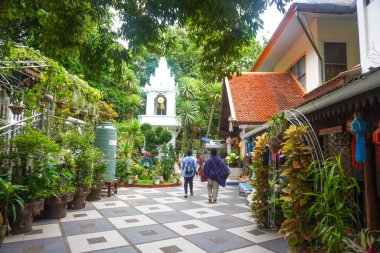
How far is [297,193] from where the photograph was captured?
376 cm

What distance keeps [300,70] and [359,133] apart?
829 cm

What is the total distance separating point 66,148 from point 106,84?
534 inches

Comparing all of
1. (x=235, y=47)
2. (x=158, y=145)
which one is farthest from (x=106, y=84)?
(x=235, y=47)

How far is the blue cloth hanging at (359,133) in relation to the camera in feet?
11.5

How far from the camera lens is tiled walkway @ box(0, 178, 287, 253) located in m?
4.34

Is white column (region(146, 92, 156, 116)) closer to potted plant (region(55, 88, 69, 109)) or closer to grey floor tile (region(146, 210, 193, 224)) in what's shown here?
potted plant (region(55, 88, 69, 109))

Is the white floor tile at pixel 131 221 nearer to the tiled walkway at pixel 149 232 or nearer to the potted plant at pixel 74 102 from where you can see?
the tiled walkway at pixel 149 232

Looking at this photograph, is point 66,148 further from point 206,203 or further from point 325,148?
point 325,148

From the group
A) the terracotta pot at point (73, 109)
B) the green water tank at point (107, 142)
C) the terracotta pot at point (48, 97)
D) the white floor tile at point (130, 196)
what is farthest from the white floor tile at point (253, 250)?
the terracotta pot at point (73, 109)

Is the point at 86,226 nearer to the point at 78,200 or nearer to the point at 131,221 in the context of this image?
the point at 131,221

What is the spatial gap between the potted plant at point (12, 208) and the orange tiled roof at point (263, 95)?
7153 mm

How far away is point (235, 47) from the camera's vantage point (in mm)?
4371

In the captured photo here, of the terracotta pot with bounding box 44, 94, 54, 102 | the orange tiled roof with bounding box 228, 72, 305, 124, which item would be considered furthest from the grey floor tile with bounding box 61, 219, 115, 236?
the orange tiled roof with bounding box 228, 72, 305, 124

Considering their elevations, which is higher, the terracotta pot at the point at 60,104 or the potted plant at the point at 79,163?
the terracotta pot at the point at 60,104
